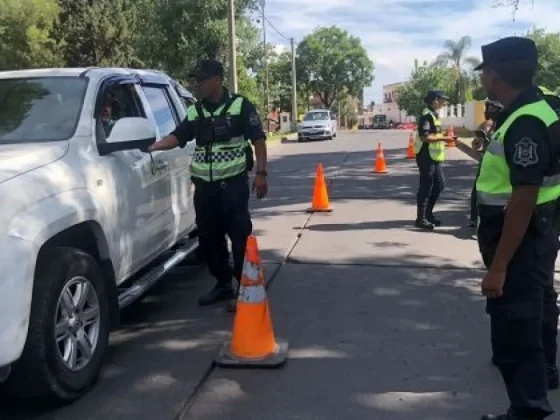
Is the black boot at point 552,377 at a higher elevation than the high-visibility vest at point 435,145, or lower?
lower

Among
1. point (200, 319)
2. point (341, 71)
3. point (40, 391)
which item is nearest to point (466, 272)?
point (200, 319)

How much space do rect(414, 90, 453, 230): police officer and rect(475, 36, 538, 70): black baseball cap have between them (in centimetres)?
562

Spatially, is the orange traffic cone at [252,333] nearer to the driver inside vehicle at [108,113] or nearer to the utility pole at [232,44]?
the driver inside vehicle at [108,113]

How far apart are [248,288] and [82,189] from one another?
1213 millimetres

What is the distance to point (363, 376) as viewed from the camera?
4320mm

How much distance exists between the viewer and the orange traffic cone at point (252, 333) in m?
4.49

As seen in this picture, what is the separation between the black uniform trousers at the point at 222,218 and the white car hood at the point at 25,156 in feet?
4.72

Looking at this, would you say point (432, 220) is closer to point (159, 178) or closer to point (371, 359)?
point (159, 178)

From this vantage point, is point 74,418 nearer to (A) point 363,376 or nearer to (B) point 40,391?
(B) point 40,391

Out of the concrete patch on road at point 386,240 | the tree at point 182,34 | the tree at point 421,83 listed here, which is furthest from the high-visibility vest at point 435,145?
the tree at point 421,83

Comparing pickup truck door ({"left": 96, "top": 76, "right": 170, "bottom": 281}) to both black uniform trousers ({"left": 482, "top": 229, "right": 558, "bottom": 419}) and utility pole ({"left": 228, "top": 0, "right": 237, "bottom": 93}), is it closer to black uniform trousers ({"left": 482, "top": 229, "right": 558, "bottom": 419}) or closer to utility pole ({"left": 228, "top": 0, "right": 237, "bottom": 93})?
black uniform trousers ({"left": 482, "top": 229, "right": 558, "bottom": 419})

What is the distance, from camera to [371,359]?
460 cm

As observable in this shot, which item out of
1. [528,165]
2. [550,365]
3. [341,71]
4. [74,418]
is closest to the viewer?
[528,165]

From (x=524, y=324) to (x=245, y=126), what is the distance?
2.84 m
